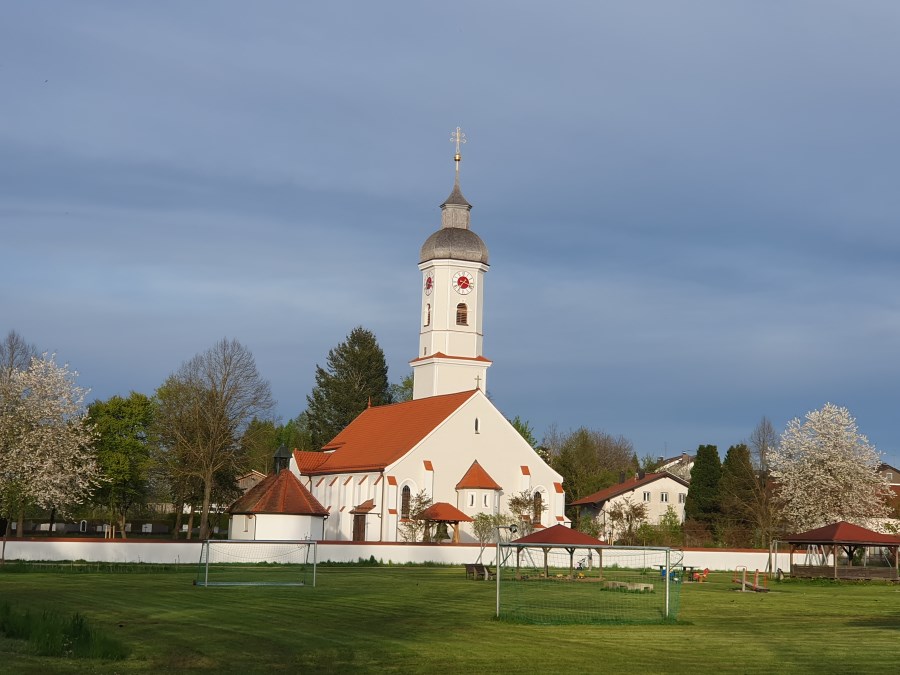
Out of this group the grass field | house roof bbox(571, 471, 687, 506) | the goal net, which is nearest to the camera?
the grass field

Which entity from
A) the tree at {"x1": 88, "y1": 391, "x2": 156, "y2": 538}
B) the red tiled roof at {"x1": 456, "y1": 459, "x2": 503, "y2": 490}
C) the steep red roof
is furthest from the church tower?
the steep red roof

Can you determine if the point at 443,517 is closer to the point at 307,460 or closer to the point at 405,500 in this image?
the point at 405,500

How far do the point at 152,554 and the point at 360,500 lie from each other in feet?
78.6

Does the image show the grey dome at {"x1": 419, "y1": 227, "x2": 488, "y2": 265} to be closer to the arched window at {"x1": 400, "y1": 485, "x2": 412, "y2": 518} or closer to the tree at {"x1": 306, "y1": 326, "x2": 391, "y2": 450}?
the arched window at {"x1": 400, "y1": 485, "x2": 412, "y2": 518}

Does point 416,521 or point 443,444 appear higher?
point 443,444

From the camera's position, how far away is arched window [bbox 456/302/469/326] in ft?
276

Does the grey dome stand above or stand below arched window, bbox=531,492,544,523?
above

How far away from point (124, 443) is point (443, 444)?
82.2ft

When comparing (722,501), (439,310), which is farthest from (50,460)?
(722,501)

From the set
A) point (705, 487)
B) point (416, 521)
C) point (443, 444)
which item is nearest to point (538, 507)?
point (443, 444)

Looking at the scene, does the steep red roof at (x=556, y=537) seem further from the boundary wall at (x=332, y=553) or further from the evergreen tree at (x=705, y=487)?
the evergreen tree at (x=705, y=487)

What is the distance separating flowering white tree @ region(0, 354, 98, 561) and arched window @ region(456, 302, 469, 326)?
27.9 meters

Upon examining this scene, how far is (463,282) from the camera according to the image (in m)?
83.8

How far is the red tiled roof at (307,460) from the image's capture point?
8756 centimetres
